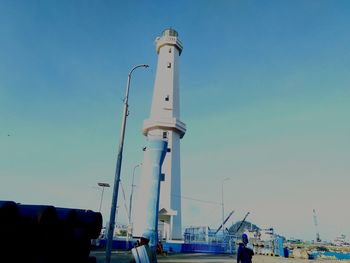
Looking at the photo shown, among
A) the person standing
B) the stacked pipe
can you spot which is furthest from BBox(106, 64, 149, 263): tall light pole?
the person standing

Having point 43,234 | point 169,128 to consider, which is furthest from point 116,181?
point 169,128

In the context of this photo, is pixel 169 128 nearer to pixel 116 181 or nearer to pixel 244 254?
pixel 116 181

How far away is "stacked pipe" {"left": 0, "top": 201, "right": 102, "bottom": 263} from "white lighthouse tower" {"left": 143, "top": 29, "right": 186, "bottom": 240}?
26357 millimetres

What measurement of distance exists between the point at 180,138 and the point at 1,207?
33229mm

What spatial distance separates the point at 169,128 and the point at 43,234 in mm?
30240

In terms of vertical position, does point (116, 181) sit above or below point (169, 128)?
below

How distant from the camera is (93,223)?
8953 mm

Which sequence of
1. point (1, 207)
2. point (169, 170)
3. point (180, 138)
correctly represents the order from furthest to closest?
point (180, 138)
point (169, 170)
point (1, 207)

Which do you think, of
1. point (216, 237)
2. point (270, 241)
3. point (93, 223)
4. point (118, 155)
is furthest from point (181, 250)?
point (93, 223)

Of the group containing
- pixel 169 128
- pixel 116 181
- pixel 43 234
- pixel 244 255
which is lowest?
pixel 244 255

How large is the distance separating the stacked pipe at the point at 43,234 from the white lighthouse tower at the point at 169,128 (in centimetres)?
2636

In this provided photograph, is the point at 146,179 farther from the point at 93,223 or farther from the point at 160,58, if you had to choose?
the point at 160,58

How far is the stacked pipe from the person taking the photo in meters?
6.43

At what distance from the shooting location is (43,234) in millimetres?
7059
